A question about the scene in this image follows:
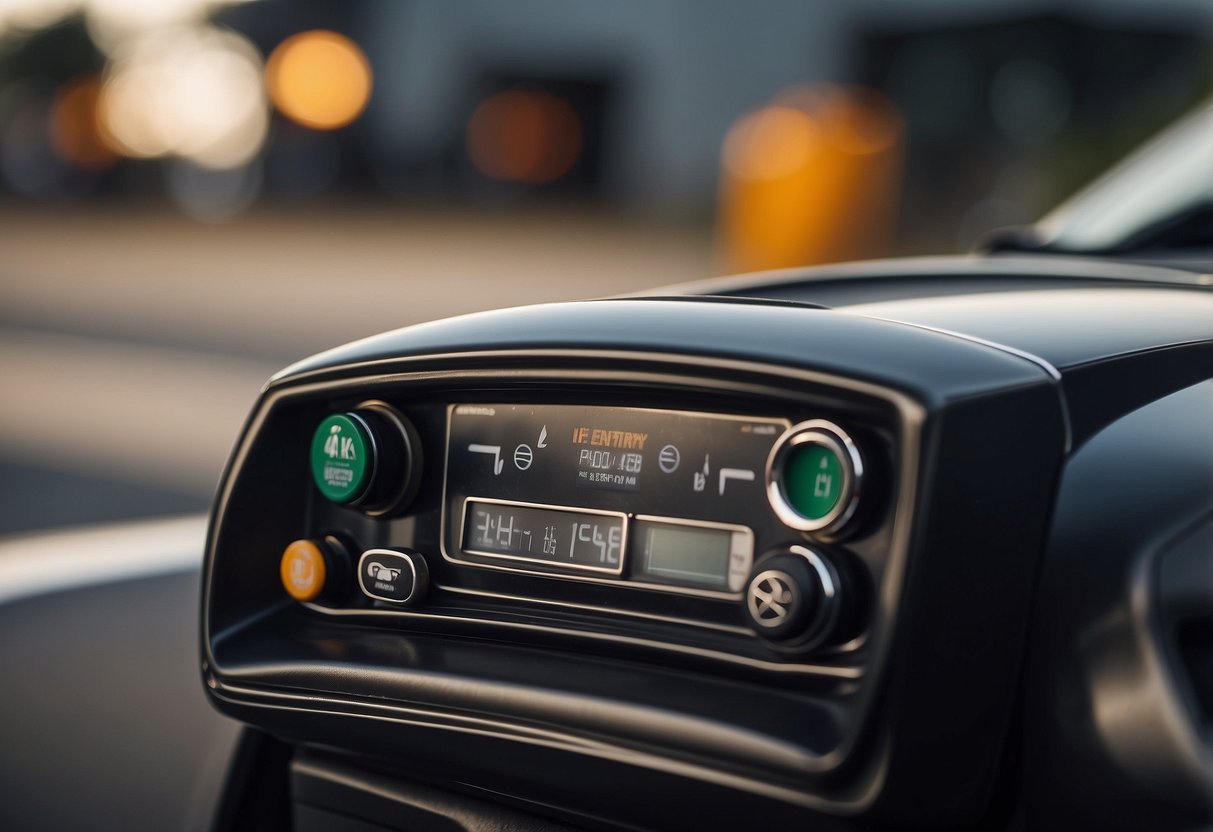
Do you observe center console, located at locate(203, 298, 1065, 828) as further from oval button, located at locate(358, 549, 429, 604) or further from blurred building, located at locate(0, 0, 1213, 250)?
blurred building, located at locate(0, 0, 1213, 250)

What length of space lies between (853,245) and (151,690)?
33.6 feet

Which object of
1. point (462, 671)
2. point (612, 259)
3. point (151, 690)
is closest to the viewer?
point (462, 671)

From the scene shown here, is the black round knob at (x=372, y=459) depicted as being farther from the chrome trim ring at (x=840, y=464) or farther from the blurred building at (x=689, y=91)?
the blurred building at (x=689, y=91)

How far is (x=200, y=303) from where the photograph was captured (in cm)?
1583

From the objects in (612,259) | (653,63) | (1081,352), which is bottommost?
(612,259)

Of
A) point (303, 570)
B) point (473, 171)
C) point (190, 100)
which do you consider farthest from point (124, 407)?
point (190, 100)

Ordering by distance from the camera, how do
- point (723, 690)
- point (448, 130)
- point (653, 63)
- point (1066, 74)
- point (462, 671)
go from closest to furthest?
point (723, 690)
point (462, 671)
point (1066, 74)
point (653, 63)
point (448, 130)

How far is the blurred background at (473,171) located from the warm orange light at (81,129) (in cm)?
26

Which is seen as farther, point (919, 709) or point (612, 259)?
point (612, 259)

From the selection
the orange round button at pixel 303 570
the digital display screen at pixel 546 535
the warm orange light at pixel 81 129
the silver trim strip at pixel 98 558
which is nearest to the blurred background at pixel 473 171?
the warm orange light at pixel 81 129

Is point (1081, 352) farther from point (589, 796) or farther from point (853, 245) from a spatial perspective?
point (853, 245)

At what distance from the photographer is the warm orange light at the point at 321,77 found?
96.1 ft

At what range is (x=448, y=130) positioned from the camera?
28859 mm

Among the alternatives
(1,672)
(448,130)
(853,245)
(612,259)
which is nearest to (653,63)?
(448,130)
